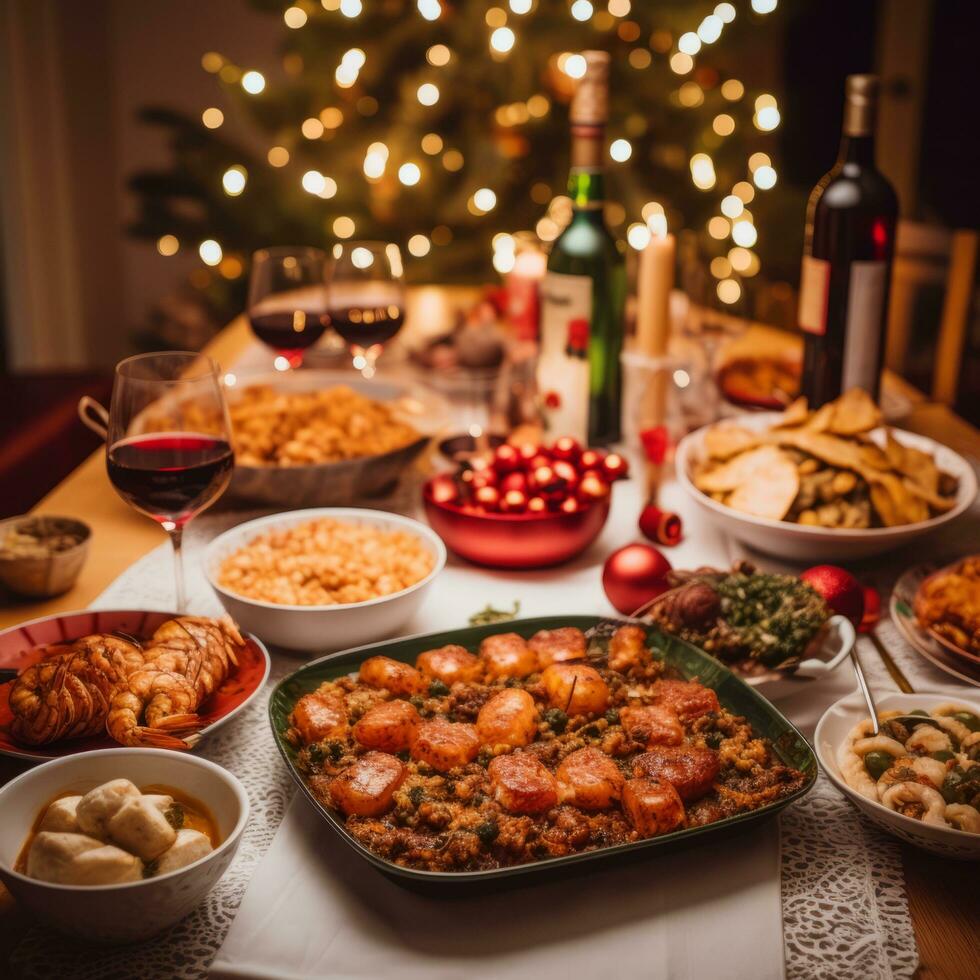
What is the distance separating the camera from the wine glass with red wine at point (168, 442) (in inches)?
43.6

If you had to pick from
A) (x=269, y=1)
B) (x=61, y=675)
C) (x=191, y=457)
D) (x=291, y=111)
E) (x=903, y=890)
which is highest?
(x=269, y=1)

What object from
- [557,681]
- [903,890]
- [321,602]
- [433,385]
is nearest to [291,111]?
[433,385]

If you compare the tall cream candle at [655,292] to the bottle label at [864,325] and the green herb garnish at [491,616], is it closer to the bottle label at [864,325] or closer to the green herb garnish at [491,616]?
the bottle label at [864,325]

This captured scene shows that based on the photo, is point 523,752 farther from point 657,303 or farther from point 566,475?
point 657,303

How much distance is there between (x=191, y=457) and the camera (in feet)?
3.72

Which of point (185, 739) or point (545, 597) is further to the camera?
point (545, 597)

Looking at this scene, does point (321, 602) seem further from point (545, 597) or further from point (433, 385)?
point (433, 385)

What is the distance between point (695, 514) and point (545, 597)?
0.37m

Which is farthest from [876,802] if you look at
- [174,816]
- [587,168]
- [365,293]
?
[365,293]

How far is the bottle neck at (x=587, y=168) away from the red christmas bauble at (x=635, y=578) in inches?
27.8

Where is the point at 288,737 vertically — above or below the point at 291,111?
below

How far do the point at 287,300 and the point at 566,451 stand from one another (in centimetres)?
65

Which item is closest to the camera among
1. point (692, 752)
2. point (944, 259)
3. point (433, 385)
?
point (692, 752)

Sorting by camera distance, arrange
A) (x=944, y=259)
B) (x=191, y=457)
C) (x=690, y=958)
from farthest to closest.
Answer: (x=944, y=259) → (x=191, y=457) → (x=690, y=958)
